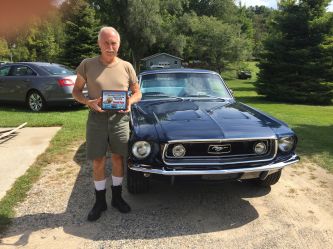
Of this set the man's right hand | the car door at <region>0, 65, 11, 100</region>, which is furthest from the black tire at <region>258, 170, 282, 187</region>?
the car door at <region>0, 65, 11, 100</region>

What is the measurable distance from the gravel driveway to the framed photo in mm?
1001

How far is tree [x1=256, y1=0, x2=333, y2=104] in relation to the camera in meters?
18.8

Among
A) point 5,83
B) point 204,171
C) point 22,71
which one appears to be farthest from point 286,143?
point 5,83

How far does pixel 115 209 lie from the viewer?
425 cm

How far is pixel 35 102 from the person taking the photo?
11.4 metres

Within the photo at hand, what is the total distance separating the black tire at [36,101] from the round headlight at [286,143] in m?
8.66

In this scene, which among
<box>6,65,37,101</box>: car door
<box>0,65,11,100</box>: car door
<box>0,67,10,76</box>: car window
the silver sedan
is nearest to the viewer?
the silver sedan

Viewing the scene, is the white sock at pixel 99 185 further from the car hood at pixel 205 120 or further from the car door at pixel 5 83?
the car door at pixel 5 83

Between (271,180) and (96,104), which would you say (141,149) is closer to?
(96,104)

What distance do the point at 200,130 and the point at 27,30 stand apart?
3.30 metres

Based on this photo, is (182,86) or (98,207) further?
(182,86)

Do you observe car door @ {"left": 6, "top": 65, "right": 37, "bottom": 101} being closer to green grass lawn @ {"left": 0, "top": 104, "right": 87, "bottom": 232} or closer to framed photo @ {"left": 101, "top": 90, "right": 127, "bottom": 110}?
green grass lawn @ {"left": 0, "top": 104, "right": 87, "bottom": 232}

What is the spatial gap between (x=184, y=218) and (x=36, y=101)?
28.2 feet

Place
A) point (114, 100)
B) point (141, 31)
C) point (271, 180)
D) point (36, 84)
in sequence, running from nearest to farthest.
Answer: point (114, 100)
point (271, 180)
point (36, 84)
point (141, 31)
